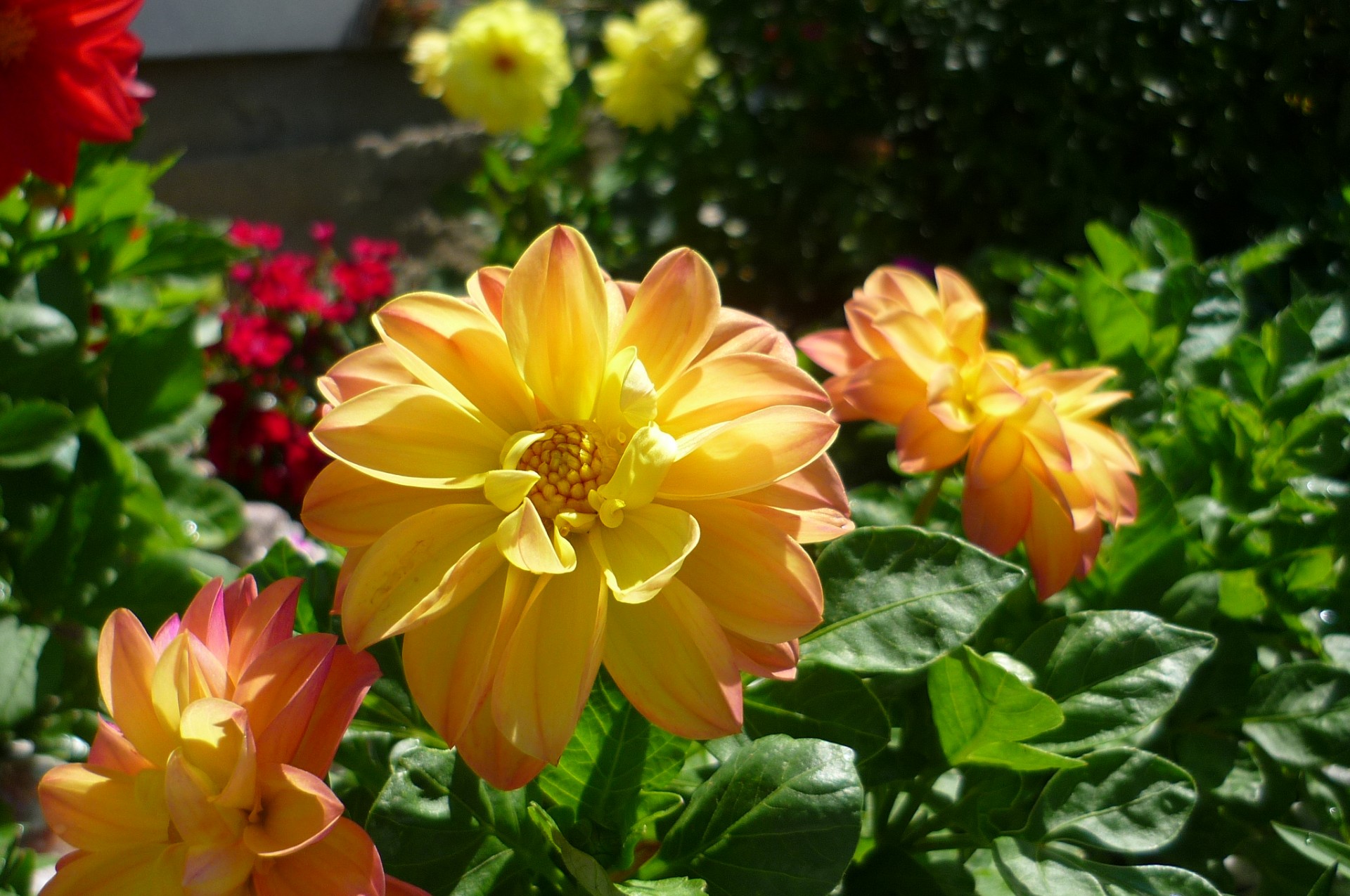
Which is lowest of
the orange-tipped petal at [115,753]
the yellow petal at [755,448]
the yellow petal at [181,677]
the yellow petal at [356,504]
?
the orange-tipped petal at [115,753]

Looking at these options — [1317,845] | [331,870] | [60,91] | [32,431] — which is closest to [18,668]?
[32,431]

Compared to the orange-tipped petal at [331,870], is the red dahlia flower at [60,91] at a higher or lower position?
higher

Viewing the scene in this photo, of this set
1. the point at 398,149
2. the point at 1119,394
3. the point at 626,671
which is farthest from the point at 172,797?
the point at 398,149

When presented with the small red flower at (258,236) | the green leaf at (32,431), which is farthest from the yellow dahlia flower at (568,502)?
the small red flower at (258,236)

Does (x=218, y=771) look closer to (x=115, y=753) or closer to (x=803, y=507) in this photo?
(x=115, y=753)

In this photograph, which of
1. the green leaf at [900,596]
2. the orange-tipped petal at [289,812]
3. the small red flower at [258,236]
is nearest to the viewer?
the orange-tipped petal at [289,812]

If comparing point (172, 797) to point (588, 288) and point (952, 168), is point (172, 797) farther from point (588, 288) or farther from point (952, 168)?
point (952, 168)

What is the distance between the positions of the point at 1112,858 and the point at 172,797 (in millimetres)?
661

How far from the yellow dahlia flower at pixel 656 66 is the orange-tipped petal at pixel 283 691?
1907 mm

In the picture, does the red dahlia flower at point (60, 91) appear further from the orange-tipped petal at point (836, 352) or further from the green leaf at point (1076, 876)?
the green leaf at point (1076, 876)

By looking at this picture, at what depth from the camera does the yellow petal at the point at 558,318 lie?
0.45 meters

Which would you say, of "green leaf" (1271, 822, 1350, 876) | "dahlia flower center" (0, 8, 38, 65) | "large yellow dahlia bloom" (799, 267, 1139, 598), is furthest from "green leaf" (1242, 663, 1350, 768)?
"dahlia flower center" (0, 8, 38, 65)

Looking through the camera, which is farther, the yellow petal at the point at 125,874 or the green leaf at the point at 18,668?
the green leaf at the point at 18,668

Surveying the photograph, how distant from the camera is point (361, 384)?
470 millimetres
